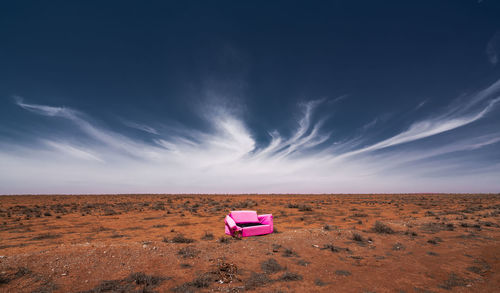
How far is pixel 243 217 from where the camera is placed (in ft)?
35.5

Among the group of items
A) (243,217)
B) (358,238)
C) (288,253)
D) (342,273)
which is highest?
(243,217)

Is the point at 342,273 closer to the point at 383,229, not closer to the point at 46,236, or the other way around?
the point at 383,229

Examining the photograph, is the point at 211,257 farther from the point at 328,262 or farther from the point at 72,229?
the point at 72,229

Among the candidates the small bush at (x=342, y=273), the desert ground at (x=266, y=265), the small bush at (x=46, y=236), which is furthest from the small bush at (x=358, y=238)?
the small bush at (x=46, y=236)

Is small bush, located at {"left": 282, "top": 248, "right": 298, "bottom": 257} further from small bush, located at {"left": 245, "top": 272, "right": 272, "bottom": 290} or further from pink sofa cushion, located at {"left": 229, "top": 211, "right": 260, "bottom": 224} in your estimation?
pink sofa cushion, located at {"left": 229, "top": 211, "right": 260, "bottom": 224}

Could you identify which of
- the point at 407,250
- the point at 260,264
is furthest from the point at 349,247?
the point at 260,264

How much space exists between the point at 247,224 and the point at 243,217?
18.1 inches

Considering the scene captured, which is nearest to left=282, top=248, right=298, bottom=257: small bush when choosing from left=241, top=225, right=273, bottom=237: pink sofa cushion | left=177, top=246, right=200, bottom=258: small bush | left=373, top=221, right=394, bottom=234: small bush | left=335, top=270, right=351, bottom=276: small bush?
left=335, top=270, right=351, bottom=276: small bush

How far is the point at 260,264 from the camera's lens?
6430 millimetres

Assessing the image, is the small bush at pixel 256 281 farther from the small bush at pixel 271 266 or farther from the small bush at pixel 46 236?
the small bush at pixel 46 236

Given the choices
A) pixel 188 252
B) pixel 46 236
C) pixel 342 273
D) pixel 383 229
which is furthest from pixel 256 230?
pixel 46 236

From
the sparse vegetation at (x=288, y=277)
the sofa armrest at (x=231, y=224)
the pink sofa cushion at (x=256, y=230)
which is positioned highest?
the sofa armrest at (x=231, y=224)

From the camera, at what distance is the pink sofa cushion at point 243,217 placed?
10.7 meters

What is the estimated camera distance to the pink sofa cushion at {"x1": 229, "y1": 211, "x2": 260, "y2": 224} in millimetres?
10664
